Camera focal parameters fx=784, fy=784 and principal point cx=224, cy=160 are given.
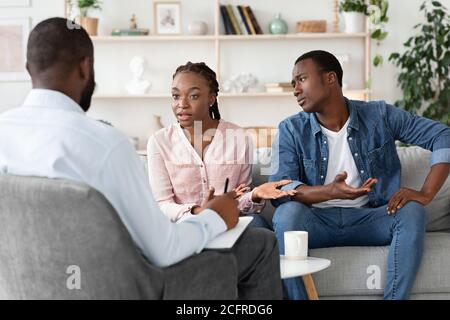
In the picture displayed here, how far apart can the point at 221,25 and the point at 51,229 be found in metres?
4.69

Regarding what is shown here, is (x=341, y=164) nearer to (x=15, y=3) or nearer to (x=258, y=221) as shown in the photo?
(x=258, y=221)

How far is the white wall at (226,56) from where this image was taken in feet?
20.4

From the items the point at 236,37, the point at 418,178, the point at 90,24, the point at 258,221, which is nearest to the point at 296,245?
the point at 258,221

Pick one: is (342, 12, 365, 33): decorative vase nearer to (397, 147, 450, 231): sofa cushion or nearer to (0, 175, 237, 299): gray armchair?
(397, 147, 450, 231): sofa cushion

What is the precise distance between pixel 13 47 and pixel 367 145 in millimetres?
3982

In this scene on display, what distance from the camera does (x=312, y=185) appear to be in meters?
3.09

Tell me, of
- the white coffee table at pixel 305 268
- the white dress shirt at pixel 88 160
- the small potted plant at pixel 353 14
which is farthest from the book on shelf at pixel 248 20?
the white dress shirt at pixel 88 160

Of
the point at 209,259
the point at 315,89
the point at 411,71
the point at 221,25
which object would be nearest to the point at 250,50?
the point at 221,25

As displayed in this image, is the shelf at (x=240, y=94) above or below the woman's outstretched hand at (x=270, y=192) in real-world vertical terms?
above

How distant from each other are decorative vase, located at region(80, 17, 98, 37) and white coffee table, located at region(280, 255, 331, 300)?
153 inches

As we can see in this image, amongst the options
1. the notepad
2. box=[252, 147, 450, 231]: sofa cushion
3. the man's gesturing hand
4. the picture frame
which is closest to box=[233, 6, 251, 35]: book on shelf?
the picture frame

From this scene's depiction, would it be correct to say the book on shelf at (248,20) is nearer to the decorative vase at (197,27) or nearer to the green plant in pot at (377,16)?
the decorative vase at (197,27)

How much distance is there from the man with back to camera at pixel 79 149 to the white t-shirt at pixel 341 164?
1189mm
